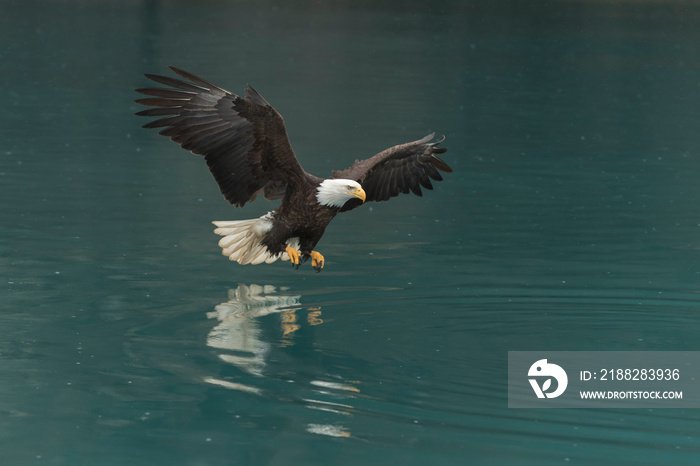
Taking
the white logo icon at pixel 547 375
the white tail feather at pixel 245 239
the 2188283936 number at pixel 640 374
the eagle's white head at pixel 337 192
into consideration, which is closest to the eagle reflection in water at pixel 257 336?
the white tail feather at pixel 245 239

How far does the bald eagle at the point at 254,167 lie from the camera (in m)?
7.08

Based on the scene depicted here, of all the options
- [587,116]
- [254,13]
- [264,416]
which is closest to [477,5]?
[254,13]

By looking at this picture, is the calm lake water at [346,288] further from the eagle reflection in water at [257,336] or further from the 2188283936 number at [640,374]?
the 2188283936 number at [640,374]

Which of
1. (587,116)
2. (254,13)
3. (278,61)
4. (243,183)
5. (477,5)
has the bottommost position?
(243,183)

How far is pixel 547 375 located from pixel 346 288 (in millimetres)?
1926

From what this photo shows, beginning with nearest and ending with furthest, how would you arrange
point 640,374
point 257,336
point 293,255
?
point 640,374 < point 257,336 < point 293,255

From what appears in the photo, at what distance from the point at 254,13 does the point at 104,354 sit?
111 ft

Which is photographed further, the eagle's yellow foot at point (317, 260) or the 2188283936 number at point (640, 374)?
the eagle's yellow foot at point (317, 260)

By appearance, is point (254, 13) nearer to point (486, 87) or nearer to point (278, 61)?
point (278, 61)

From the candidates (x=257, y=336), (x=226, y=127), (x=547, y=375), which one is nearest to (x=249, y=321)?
(x=257, y=336)

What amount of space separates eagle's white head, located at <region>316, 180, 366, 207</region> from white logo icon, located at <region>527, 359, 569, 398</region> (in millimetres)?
1512

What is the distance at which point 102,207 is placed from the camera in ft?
32.6

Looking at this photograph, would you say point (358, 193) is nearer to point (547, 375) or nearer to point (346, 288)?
point (346, 288)

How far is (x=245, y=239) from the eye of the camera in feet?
24.9
